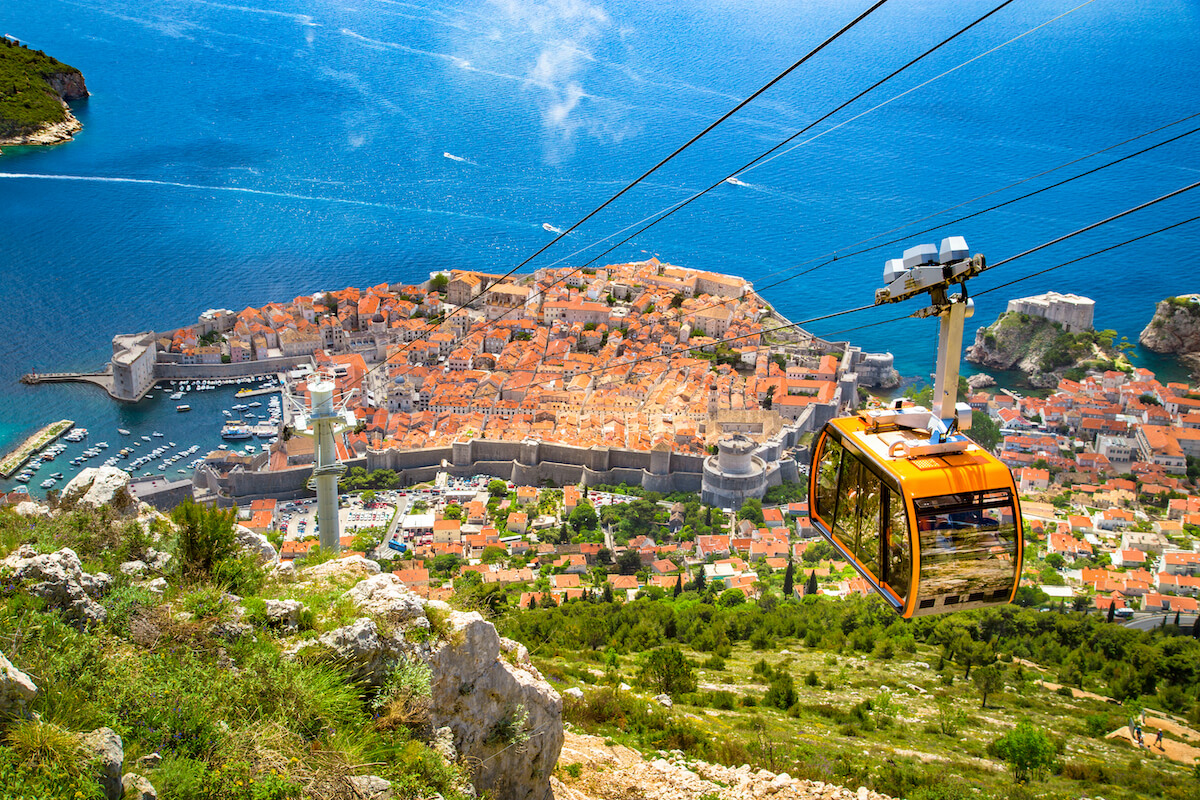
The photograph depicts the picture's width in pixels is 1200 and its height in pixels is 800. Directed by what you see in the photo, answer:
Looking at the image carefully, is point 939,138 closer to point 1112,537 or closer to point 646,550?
point 1112,537

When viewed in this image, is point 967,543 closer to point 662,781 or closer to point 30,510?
point 662,781

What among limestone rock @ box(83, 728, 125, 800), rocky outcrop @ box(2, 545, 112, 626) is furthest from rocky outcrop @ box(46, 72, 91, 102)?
limestone rock @ box(83, 728, 125, 800)

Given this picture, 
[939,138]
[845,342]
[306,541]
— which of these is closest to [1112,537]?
[845,342]

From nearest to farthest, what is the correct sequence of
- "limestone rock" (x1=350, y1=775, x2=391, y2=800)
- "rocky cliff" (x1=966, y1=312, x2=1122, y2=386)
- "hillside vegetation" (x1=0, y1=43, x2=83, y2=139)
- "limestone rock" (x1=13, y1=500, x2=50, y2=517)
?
"limestone rock" (x1=350, y1=775, x2=391, y2=800) < "limestone rock" (x1=13, y1=500, x2=50, y2=517) < "rocky cliff" (x1=966, y1=312, x2=1122, y2=386) < "hillside vegetation" (x1=0, y1=43, x2=83, y2=139)

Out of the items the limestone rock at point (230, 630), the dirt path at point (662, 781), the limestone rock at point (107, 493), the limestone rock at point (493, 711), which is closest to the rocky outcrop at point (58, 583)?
the limestone rock at point (230, 630)

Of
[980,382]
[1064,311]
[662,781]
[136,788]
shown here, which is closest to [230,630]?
[136,788]

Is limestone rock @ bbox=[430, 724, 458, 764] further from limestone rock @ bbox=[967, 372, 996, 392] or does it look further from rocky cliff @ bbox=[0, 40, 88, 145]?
rocky cliff @ bbox=[0, 40, 88, 145]
